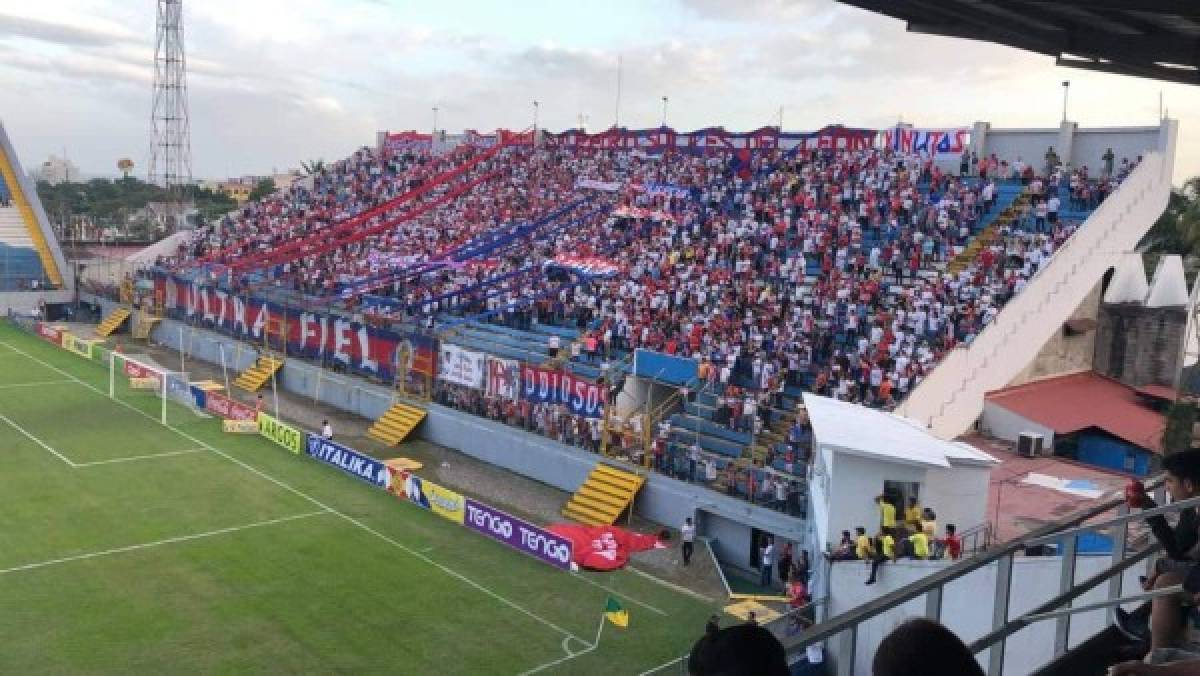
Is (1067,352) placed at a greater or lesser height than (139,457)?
greater

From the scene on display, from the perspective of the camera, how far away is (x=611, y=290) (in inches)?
1357

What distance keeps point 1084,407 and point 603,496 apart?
42.3 feet

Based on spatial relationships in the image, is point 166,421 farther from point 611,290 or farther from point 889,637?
point 889,637

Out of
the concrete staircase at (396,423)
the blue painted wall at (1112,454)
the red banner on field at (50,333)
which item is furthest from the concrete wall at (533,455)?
the red banner on field at (50,333)

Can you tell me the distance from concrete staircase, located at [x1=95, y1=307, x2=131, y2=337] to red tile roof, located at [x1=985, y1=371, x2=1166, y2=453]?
44.5 metres

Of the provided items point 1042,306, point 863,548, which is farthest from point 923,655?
point 1042,306

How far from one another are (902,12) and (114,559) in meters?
19.2

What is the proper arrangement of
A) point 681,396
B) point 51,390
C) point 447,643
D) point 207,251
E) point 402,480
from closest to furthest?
point 447,643 < point 402,480 < point 681,396 < point 51,390 < point 207,251

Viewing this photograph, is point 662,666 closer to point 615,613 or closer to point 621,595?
point 615,613

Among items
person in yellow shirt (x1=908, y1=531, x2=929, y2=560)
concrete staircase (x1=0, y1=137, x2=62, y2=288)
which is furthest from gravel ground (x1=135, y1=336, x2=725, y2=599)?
concrete staircase (x1=0, y1=137, x2=62, y2=288)

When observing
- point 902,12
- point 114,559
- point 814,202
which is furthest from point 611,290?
point 902,12

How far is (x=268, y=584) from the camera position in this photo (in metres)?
20.2

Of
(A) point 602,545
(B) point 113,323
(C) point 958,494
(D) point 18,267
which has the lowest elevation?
(A) point 602,545

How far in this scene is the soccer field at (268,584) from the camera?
1714 centimetres
